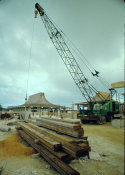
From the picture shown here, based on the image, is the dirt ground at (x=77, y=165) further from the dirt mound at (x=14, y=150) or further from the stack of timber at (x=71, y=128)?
the stack of timber at (x=71, y=128)

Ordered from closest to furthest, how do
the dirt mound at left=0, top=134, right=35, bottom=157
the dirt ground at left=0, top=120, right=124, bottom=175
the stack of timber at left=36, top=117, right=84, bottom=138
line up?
the dirt ground at left=0, top=120, right=124, bottom=175 < the stack of timber at left=36, top=117, right=84, bottom=138 < the dirt mound at left=0, top=134, right=35, bottom=157

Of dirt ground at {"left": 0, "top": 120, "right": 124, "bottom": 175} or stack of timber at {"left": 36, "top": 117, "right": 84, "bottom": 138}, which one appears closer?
dirt ground at {"left": 0, "top": 120, "right": 124, "bottom": 175}

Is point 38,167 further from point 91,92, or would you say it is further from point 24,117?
point 91,92

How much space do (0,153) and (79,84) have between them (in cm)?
2161

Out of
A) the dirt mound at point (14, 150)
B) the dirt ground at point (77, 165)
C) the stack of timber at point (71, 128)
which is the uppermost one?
the stack of timber at point (71, 128)

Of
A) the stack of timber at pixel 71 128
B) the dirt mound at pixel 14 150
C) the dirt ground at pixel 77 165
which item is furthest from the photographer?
the dirt mound at pixel 14 150

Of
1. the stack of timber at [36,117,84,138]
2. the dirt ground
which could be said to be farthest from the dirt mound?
the stack of timber at [36,117,84,138]

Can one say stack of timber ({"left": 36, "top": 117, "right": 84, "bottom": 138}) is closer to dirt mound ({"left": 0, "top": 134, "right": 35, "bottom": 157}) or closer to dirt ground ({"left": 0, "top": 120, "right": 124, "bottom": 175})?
dirt ground ({"left": 0, "top": 120, "right": 124, "bottom": 175})

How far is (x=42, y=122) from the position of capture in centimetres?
689

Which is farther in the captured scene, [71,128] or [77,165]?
[71,128]

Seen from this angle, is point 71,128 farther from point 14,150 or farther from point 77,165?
point 14,150

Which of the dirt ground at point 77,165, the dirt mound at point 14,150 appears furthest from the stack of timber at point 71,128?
the dirt mound at point 14,150

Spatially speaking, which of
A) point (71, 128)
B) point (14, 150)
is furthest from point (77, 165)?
point (14, 150)

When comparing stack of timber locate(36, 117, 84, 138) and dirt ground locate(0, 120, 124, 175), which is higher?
stack of timber locate(36, 117, 84, 138)
